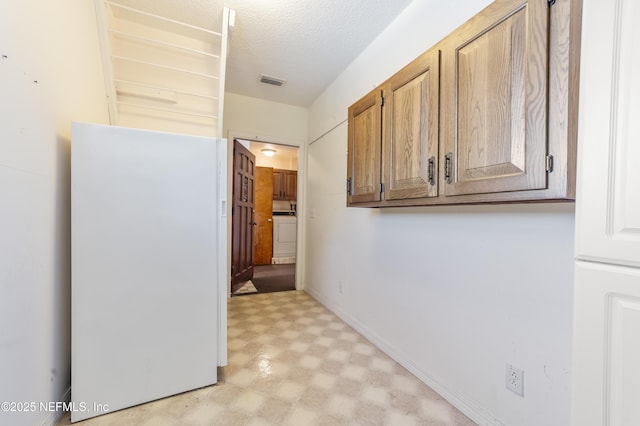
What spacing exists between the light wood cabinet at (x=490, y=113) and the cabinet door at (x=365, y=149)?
7 centimetres

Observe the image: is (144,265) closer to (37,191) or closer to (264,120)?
(37,191)

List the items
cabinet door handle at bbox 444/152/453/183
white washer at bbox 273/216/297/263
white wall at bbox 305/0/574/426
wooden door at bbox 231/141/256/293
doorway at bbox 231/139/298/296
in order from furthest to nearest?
1. white washer at bbox 273/216/297/263
2. doorway at bbox 231/139/298/296
3. wooden door at bbox 231/141/256/293
4. cabinet door handle at bbox 444/152/453/183
5. white wall at bbox 305/0/574/426

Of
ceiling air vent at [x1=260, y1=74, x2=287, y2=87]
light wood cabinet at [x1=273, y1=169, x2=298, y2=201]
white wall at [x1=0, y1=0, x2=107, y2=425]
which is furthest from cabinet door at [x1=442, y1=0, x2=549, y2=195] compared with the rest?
light wood cabinet at [x1=273, y1=169, x2=298, y2=201]

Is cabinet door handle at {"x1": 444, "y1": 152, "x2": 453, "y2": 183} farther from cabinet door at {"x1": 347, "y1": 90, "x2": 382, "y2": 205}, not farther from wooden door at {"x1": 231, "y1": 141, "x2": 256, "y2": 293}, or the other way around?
wooden door at {"x1": 231, "y1": 141, "x2": 256, "y2": 293}

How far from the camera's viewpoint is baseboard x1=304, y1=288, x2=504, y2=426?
1400mm

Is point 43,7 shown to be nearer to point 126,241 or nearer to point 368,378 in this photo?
point 126,241

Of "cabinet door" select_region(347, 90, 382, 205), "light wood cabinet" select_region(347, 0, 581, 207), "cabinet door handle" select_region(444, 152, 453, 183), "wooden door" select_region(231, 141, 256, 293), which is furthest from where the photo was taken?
"wooden door" select_region(231, 141, 256, 293)

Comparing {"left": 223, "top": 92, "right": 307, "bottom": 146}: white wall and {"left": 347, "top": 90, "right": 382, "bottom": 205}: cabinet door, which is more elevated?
{"left": 223, "top": 92, "right": 307, "bottom": 146}: white wall

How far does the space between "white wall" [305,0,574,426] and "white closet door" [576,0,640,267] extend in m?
0.48

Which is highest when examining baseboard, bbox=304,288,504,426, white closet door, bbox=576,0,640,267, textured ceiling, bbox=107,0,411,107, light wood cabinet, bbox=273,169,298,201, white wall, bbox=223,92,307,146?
textured ceiling, bbox=107,0,411,107

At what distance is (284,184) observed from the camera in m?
6.48

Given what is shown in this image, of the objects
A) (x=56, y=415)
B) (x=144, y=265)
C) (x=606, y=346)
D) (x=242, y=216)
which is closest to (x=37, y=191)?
(x=144, y=265)

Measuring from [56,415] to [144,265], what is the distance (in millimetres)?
830

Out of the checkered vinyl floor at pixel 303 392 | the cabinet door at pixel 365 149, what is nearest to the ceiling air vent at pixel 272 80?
the cabinet door at pixel 365 149
